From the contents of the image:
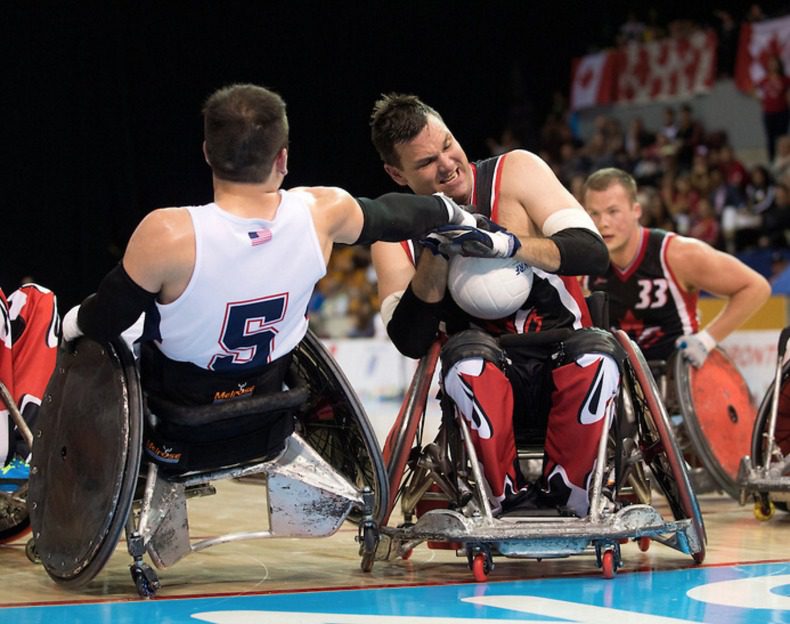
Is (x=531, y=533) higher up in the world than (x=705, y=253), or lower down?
lower down

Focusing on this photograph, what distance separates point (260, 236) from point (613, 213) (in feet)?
10.8

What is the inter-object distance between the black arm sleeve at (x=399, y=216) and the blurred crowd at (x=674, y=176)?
7.86 m

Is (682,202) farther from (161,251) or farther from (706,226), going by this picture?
(161,251)

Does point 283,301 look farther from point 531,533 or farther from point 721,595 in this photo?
point 721,595

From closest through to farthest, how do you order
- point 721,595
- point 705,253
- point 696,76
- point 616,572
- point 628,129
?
point 721,595 → point 616,572 → point 705,253 → point 696,76 → point 628,129

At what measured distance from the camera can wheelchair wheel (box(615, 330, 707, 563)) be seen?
3.98m

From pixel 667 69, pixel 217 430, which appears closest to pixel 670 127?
pixel 667 69

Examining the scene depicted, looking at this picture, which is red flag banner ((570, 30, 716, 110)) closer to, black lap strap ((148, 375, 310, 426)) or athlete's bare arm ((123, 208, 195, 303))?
black lap strap ((148, 375, 310, 426))

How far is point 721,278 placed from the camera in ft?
21.0

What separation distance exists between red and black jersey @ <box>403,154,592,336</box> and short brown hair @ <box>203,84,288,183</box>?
1.04 meters

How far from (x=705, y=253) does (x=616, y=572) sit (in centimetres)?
286

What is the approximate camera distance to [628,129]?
672 inches

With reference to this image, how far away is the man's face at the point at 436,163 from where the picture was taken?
4.37 meters

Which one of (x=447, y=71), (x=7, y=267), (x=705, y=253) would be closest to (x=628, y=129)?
(x=447, y=71)
